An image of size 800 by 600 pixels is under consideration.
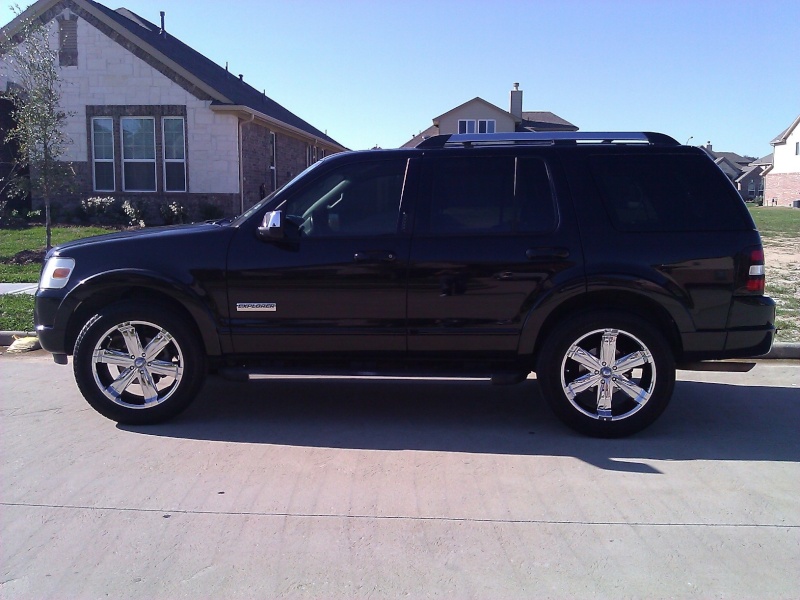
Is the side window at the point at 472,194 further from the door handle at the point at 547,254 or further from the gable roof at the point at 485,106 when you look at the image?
the gable roof at the point at 485,106

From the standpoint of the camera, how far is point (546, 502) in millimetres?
4406

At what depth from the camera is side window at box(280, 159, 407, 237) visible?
218 inches

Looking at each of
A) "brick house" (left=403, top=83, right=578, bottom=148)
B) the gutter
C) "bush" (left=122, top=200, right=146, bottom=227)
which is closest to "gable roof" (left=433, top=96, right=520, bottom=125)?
A: "brick house" (left=403, top=83, right=578, bottom=148)

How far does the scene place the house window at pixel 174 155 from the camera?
21719mm

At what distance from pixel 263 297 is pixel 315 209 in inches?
29.4

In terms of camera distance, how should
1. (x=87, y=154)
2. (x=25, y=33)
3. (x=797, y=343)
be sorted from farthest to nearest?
1. (x=87, y=154)
2. (x=25, y=33)
3. (x=797, y=343)

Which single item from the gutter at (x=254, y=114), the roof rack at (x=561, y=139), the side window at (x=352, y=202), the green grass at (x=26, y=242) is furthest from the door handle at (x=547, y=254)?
the gutter at (x=254, y=114)

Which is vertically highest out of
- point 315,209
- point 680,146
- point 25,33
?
point 25,33

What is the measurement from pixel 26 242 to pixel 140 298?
12.4m

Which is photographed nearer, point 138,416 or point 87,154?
point 138,416

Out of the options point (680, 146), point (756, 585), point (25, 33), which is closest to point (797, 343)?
point (680, 146)

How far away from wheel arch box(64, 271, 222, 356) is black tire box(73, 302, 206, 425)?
0.09 meters

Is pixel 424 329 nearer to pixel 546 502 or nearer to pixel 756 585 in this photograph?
pixel 546 502

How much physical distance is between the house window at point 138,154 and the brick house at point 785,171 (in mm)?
55807
